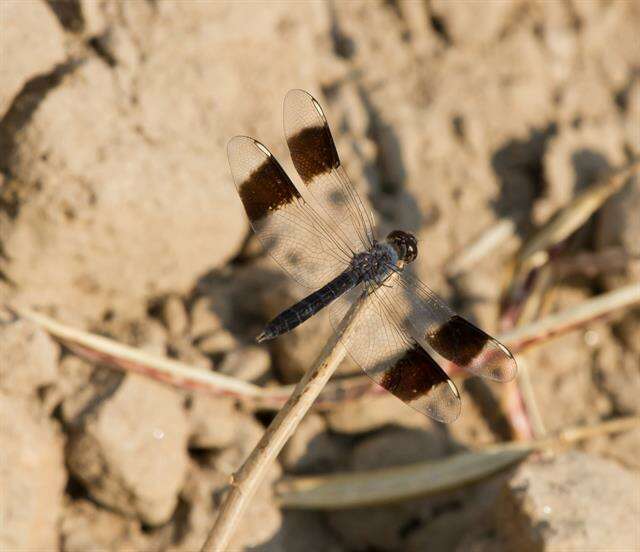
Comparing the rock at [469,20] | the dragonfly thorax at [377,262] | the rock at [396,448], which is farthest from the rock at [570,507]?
the rock at [469,20]

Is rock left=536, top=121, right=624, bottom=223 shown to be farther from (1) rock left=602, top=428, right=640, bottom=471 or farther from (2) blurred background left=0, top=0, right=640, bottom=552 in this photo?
(1) rock left=602, top=428, right=640, bottom=471

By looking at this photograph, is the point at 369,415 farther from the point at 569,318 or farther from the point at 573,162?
the point at 573,162

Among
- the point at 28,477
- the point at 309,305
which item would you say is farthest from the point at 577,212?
the point at 28,477

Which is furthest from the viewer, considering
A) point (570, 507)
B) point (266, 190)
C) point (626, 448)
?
point (626, 448)

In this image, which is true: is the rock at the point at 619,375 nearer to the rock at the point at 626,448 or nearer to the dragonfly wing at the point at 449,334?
the rock at the point at 626,448

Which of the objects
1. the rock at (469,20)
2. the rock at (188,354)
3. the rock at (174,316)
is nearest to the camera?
the rock at (188,354)

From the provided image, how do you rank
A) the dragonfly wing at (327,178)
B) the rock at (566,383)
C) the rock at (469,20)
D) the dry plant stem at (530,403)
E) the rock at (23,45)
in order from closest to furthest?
the rock at (23,45) < the dragonfly wing at (327,178) < the dry plant stem at (530,403) < the rock at (566,383) < the rock at (469,20)

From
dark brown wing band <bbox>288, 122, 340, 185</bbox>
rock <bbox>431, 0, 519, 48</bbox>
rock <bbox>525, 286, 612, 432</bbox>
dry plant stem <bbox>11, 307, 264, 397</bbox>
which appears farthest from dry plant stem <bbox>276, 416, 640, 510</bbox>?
rock <bbox>431, 0, 519, 48</bbox>

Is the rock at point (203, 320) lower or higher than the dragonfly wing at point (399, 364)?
higher

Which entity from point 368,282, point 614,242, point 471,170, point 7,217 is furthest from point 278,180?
point 614,242
